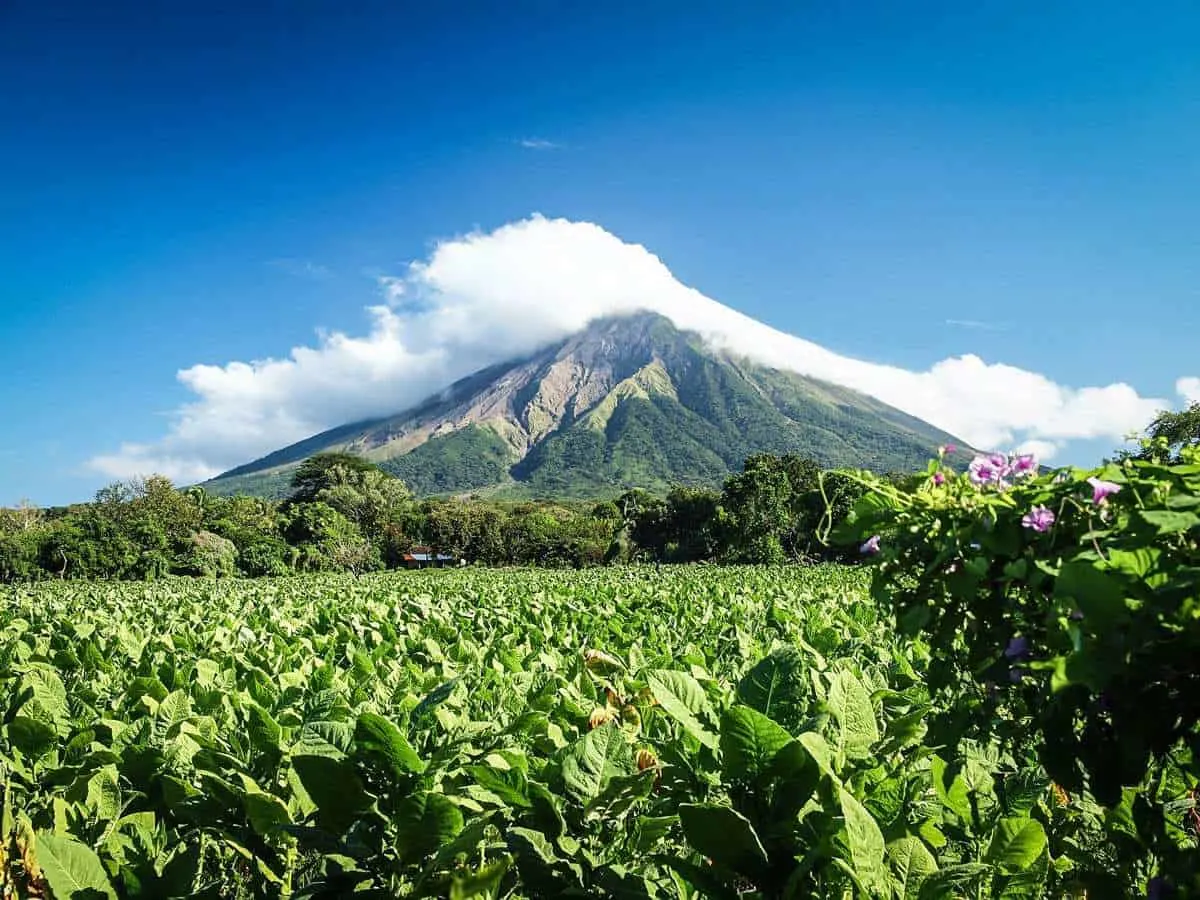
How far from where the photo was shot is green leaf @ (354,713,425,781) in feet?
6.19

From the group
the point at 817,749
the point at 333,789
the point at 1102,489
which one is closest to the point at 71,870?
the point at 333,789

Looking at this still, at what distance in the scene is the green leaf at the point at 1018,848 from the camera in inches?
69.4

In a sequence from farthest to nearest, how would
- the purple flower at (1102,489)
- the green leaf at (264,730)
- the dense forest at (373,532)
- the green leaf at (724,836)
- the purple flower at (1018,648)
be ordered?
the dense forest at (373,532)
the green leaf at (264,730)
the green leaf at (724,836)
the purple flower at (1018,648)
the purple flower at (1102,489)

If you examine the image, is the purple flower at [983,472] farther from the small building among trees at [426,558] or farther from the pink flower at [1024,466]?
the small building among trees at [426,558]

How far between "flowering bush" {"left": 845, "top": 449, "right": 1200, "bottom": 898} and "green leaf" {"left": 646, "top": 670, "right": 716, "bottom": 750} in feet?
1.90

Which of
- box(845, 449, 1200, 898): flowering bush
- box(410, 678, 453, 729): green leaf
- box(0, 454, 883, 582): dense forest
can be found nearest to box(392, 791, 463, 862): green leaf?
box(410, 678, 453, 729): green leaf

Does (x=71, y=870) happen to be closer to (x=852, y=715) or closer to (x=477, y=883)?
(x=477, y=883)

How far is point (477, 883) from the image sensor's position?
1727mm

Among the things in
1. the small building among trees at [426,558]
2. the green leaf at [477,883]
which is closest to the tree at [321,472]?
the small building among trees at [426,558]

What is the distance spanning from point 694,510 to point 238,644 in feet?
217

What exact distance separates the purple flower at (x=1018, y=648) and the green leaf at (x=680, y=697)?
754 millimetres

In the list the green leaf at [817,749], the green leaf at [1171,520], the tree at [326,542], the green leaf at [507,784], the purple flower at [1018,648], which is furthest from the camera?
the tree at [326,542]

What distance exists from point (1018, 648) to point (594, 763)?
1.06 m

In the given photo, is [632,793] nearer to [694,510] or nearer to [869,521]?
[869,521]
